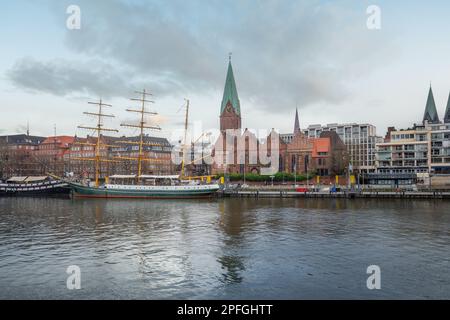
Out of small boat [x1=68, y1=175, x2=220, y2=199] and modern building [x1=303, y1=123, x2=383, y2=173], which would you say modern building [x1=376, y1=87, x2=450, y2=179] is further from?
small boat [x1=68, y1=175, x2=220, y2=199]

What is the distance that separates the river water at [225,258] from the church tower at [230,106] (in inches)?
3744

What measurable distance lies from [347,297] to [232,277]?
221 inches

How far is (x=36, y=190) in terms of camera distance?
9050cm

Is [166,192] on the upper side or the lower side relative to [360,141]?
lower

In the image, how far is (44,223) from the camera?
3953 cm

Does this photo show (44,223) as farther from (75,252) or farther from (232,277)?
(232,277)

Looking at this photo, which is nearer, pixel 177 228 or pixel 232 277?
pixel 232 277

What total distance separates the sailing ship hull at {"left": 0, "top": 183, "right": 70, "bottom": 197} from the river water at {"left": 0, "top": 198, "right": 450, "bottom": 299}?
168 feet

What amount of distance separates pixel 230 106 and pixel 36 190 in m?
67.7

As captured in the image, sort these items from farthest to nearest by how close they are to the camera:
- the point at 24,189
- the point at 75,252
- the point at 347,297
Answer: the point at 24,189, the point at 75,252, the point at 347,297

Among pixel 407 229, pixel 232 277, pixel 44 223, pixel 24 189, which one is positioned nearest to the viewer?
pixel 232 277

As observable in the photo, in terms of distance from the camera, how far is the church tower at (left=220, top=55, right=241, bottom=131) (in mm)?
133375
